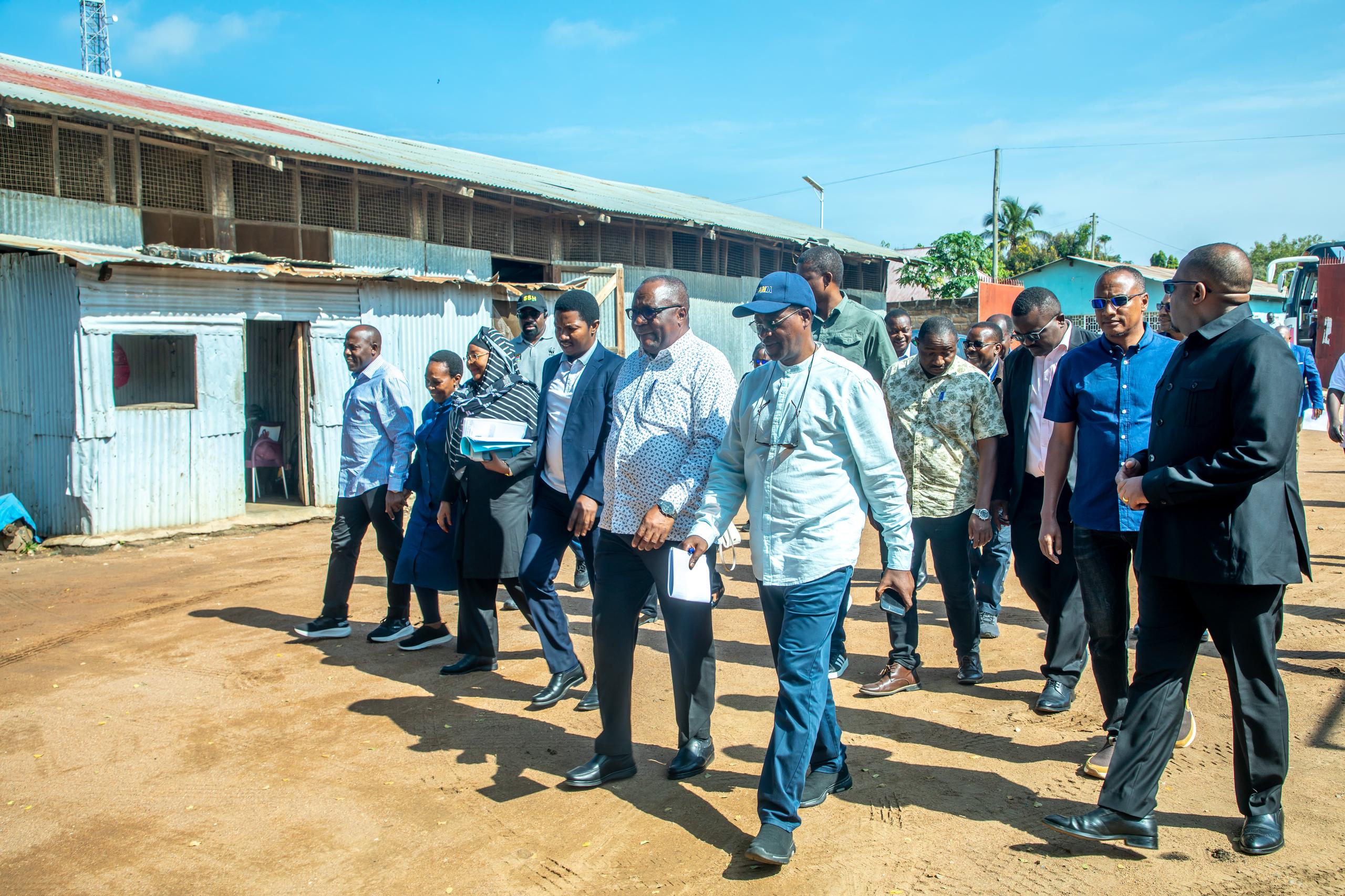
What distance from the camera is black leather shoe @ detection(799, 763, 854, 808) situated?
11.8 feet

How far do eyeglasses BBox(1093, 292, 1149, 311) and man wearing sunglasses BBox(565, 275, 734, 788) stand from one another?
1.53 m

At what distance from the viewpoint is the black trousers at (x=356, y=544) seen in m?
5.96

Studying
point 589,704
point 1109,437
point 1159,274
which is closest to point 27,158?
point 589,704

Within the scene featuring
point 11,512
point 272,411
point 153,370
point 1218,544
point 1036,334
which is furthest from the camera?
point 272,411

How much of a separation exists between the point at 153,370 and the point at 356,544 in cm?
853

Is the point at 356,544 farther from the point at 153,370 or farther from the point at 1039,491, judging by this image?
the point at 153,370

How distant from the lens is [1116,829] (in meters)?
3.23

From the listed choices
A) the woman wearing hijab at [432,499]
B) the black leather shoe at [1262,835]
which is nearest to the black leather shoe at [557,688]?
the woman wearing hijab at [432,499]

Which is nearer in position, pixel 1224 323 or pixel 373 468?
pixel 1224 323

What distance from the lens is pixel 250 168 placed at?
12242mm

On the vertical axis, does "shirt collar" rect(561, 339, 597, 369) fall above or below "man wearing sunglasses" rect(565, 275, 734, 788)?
above

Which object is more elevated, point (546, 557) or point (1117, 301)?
point (1117, 301)

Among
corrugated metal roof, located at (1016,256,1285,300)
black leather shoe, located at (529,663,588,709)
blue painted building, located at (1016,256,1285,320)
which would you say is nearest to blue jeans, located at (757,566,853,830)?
black leather shoe, located at (529,663,588,709)

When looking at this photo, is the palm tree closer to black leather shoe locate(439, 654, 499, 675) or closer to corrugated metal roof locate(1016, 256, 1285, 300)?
corrugated metal roof locate(1016, 256, 1285, 300)
